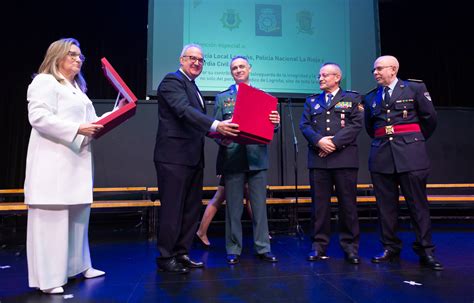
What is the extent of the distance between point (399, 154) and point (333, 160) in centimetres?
48

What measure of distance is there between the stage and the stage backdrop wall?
1.81m

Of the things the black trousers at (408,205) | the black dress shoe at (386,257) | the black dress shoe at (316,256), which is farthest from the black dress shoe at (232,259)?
the black trousers at (408,205)

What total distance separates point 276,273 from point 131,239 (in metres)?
2.19

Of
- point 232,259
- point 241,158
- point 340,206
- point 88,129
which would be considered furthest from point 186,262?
point 340,206

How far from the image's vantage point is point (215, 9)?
475 cm

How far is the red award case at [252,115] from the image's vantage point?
7.07 ft

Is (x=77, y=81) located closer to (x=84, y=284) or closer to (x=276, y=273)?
(x=84, y=284)

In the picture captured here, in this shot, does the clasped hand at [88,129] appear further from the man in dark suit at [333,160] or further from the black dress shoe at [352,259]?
the black dress shoe at [352,259]

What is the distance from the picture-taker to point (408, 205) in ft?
8.20

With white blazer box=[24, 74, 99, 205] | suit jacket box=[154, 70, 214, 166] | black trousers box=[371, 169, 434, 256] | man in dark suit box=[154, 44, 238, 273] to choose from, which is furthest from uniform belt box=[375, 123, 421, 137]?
white blazer box=[24, 74, 99, 205]

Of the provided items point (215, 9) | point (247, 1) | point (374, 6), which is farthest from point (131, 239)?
point (374, 6)

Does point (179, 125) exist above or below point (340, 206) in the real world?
above

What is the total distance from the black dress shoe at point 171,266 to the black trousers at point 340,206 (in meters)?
1.05

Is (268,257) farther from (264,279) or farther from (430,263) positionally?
(430,263)
